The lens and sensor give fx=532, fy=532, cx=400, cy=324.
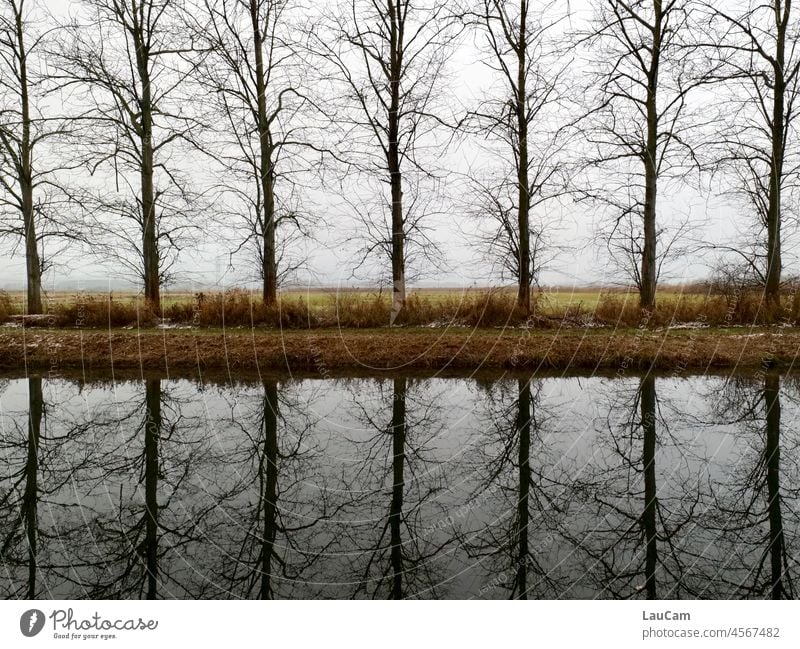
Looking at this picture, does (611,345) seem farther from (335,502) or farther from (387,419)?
(335,502)

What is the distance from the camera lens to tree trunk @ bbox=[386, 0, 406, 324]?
13.5 metres

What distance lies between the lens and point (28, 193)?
1562cm

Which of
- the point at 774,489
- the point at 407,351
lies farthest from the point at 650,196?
the point at 774,489

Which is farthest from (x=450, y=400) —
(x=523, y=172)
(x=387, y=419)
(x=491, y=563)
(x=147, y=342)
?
(x=523, y=172)

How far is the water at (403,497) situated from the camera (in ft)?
12.3

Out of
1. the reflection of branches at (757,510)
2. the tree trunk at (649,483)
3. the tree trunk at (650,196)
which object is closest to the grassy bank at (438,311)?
the tree trunk at (650,196)

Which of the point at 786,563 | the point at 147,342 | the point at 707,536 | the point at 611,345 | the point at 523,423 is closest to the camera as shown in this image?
the point at 786,563

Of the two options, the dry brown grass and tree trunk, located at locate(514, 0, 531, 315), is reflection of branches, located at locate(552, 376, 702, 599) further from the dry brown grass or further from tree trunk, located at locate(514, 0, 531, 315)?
the dry brown grass

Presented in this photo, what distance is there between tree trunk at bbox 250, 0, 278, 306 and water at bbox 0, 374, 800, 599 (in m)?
6.22

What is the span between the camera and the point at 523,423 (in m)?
6.89

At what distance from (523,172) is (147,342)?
9.86 m

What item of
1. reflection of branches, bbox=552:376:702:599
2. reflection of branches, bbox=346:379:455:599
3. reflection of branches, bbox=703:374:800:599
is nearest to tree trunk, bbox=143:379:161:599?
reflection of branches, bbox=346:379:455:599

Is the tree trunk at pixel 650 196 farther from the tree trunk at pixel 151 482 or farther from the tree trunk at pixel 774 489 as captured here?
the tree trunk at pixel 151 482

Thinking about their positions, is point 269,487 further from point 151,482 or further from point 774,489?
point 774,489
